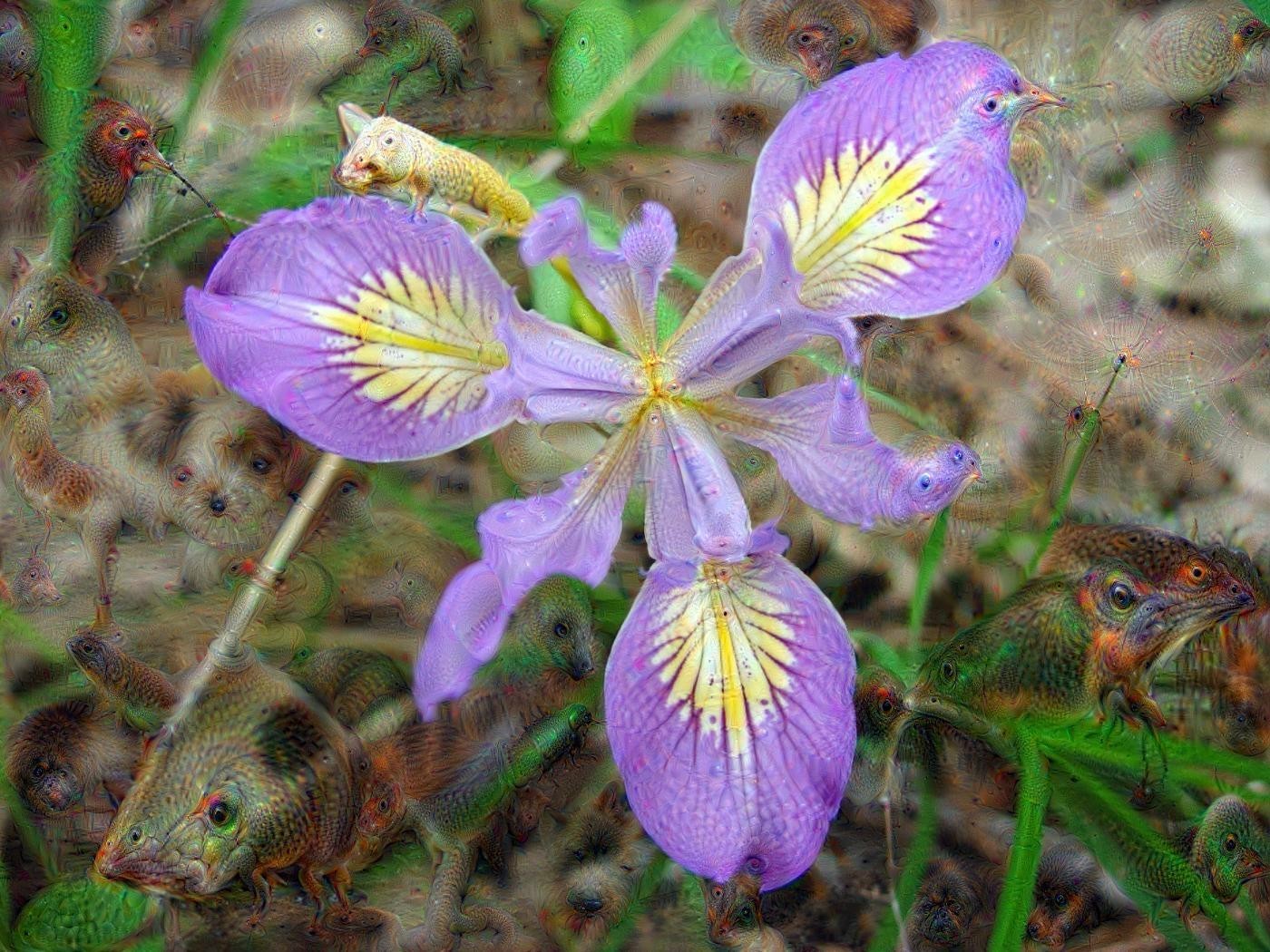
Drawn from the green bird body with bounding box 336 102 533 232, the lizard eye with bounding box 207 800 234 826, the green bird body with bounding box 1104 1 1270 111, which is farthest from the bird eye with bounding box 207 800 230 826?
the green bird body with bounding box 1104 1 1270 111

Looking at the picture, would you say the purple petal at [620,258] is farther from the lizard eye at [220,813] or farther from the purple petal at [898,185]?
the lizard eye at [220,813]

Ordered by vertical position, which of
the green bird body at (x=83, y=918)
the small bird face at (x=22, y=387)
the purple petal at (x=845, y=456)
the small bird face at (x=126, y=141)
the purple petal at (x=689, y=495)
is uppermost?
the small bird face at (x=126, y=141)

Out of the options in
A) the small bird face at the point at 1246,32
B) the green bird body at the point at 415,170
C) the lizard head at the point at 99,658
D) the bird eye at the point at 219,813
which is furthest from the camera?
the small bird face at the point at 1246,32

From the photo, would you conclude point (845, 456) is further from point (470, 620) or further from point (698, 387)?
point (470, 620)

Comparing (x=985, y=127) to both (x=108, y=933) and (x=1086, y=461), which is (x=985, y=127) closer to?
(x=1086, y=461)

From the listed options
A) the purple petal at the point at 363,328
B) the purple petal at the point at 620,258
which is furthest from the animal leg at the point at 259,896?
the purple petal at the point at 620,258

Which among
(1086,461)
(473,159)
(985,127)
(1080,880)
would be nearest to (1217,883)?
(1080,880)
